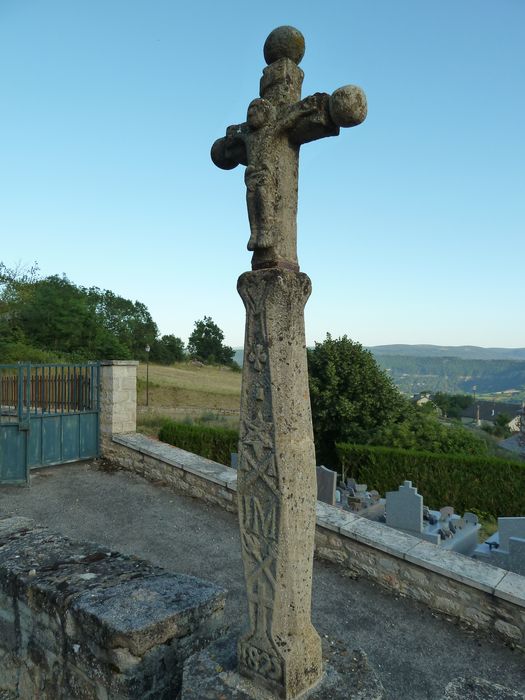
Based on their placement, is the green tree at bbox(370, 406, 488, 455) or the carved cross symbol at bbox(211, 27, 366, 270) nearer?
the carved cross symbol at bbox(211, 27, 366, 270)

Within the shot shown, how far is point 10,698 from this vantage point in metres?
3.06

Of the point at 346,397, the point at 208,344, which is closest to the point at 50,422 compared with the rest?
the point at 346,397

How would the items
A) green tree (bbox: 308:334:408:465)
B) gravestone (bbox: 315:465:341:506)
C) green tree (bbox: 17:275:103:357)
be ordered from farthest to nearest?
green tree (bbox: 17:275:103:357)
green tree (bbox: 308:334:408:465)
gravestone (bbox: 315:465:341:506)

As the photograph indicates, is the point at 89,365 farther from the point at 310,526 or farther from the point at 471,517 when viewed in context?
the point at 310,526

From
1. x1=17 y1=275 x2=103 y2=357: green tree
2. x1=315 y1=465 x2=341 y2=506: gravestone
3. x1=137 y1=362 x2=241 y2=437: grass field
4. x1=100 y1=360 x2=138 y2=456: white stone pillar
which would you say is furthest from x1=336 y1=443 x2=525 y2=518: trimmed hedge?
x1=17 y1=275 x2=103 y2=357: green tree

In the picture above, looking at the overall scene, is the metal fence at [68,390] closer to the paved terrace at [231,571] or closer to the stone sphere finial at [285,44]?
the paved terrace at [231,571]

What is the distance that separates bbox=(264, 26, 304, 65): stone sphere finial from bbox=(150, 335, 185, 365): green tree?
170 ft

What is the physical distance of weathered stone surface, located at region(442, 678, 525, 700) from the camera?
2.22 metres

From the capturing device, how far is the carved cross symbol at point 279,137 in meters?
2.32

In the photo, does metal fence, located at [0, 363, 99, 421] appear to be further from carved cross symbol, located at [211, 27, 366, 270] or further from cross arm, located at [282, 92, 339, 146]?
cross arm, located at [282, 92, 339, 146]

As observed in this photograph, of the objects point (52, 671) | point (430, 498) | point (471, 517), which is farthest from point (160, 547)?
point (430, 498)

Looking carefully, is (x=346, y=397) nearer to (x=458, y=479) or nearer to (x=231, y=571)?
(x=458, y=479)

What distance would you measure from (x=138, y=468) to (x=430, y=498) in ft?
22.3

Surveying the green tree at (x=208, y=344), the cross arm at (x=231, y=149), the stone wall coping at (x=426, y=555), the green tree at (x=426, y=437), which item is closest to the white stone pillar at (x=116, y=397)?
the stone wall coping at (x=426, y=555)
